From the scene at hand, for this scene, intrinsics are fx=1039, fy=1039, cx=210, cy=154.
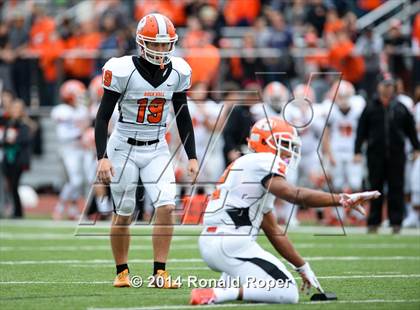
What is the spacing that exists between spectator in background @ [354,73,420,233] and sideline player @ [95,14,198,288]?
604 centimetres

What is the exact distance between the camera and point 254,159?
657cm

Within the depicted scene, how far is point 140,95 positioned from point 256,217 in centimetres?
138

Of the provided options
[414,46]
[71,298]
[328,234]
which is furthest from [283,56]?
[71,298]

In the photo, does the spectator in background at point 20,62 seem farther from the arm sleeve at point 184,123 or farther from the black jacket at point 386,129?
the arm sleeve at point 184,123

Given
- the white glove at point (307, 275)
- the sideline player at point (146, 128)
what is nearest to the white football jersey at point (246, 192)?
the white glove at point (307, 275)

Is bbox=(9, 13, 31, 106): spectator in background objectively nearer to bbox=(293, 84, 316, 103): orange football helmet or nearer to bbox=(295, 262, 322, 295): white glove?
bbox=(293, 84, 316, 103): orange football helmet

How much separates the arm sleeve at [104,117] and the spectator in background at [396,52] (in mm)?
9731

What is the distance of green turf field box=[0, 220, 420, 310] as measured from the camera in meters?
6.59

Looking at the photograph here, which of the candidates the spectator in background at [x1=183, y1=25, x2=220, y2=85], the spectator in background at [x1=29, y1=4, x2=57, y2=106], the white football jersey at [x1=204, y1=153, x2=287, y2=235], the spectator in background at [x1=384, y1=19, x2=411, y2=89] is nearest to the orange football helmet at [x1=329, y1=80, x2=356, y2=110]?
the spectator in background at [x1=384, y1=19, x2=411, y2=89]

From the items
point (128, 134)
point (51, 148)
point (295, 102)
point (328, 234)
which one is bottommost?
point (51, 148)

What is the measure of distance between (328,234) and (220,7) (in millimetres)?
7850

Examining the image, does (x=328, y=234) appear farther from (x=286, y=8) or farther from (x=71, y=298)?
(x=286, y=8)

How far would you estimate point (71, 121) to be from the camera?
15.8 meters

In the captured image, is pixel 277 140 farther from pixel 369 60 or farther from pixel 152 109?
pixel 369 60
